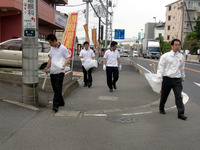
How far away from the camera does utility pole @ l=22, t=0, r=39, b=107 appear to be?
546cm

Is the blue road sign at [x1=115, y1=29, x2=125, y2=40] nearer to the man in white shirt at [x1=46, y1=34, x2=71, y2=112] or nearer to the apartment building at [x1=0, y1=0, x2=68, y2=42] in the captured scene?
the apartment building at [x1=0, y1=0, x2=68, y2=42]

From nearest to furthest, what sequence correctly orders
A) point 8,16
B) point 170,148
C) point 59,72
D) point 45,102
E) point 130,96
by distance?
point 170,148 → point 59,72 → point 45,102 → point 130,96 → point 8,16

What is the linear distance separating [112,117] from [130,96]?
8.17ft

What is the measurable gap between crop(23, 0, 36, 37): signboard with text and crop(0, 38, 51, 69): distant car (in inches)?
218

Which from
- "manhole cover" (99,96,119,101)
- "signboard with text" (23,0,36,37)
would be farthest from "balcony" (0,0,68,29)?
"manhole cover" (99,96,119,101)

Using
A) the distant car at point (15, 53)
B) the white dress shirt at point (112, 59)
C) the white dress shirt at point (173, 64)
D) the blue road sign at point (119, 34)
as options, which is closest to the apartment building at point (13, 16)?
the distant car at point (15, 53)

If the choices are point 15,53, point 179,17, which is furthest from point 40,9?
point 179,17

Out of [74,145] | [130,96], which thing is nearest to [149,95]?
[130,96]

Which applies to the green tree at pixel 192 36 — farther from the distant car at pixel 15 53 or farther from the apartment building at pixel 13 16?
the distant car at pixel 15 53

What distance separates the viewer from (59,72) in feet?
18.1

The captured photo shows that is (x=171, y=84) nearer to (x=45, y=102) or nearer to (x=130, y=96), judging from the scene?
(x=130, y=96)

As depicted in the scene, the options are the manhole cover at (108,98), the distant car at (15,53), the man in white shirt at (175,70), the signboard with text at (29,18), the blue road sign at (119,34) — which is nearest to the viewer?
the man in white shirt at (175,70)

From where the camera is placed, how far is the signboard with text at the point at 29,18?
5.42 m

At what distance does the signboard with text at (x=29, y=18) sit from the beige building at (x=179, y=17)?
5455 cm
